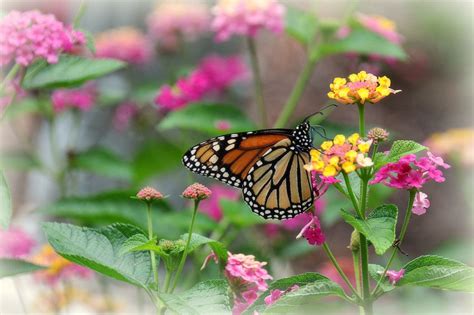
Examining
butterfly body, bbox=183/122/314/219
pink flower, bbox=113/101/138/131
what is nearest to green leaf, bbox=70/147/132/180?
pink flower, bbox=113/101/138/131

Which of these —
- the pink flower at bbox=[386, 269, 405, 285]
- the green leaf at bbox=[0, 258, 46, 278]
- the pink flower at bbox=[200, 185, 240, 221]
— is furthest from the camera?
the pink flower at bbox=[200, 185, 240, 221]

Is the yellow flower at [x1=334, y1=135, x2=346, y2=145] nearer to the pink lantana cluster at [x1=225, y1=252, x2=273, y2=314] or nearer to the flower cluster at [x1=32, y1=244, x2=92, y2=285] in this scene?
the pink lantana cluster at [x1=225, y1=252, x2=273, y2=314]

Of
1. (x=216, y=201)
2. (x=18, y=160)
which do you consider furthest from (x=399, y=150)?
(x=18, y=160)

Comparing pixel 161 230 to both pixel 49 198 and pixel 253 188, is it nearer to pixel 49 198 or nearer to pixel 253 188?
pixel 253 188

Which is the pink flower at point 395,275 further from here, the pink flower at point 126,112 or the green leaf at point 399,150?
the pink flower at point 126,112

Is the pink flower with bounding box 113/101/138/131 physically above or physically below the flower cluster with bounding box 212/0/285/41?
below

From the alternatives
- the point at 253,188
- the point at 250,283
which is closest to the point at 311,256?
the point at 253,188

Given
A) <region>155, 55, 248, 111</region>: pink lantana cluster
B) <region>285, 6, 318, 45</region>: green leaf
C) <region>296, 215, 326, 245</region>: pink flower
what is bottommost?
<region>296, 215, 326, 245</region>: pink flower
